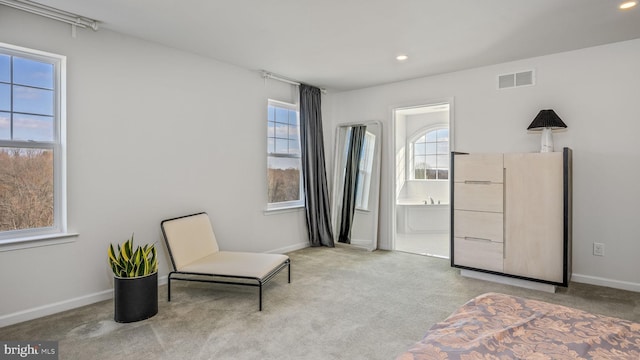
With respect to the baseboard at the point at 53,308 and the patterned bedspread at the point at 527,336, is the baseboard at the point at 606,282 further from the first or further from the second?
the baseboard at the point at 53,308

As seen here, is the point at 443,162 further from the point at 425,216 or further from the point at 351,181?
the point at 351,181

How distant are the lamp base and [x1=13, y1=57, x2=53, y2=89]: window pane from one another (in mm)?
4477

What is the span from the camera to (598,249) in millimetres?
3459

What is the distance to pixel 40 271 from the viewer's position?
2.69 meters

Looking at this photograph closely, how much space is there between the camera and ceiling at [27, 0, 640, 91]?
2.61 m

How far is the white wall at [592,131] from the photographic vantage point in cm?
330

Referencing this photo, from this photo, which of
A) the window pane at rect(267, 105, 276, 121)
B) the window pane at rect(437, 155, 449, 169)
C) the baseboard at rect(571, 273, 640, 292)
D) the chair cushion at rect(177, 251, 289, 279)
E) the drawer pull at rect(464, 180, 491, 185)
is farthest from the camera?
the window pane at rect(437, 155, 449, 169)

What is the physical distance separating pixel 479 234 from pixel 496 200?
1.30ft

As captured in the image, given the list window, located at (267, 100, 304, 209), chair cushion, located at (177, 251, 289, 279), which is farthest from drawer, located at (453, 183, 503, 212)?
window, located at (267, 100, 304, 209)

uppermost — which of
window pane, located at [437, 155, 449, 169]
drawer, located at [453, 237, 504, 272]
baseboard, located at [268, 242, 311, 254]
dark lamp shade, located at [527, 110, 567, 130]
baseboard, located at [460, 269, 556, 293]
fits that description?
dark lamp shade, located at [527, 110, 567, 130]

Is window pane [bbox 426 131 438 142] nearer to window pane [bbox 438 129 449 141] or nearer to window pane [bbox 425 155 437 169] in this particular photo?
window pane [bbox 438 129 449 141]

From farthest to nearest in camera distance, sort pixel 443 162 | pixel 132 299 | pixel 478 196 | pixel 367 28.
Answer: pixel 443 162
pixel 478 196
pixel 367 28
pixel 132 299

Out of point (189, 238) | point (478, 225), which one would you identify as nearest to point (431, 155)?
point (478, 225)

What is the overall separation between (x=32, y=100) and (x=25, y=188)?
692mm
